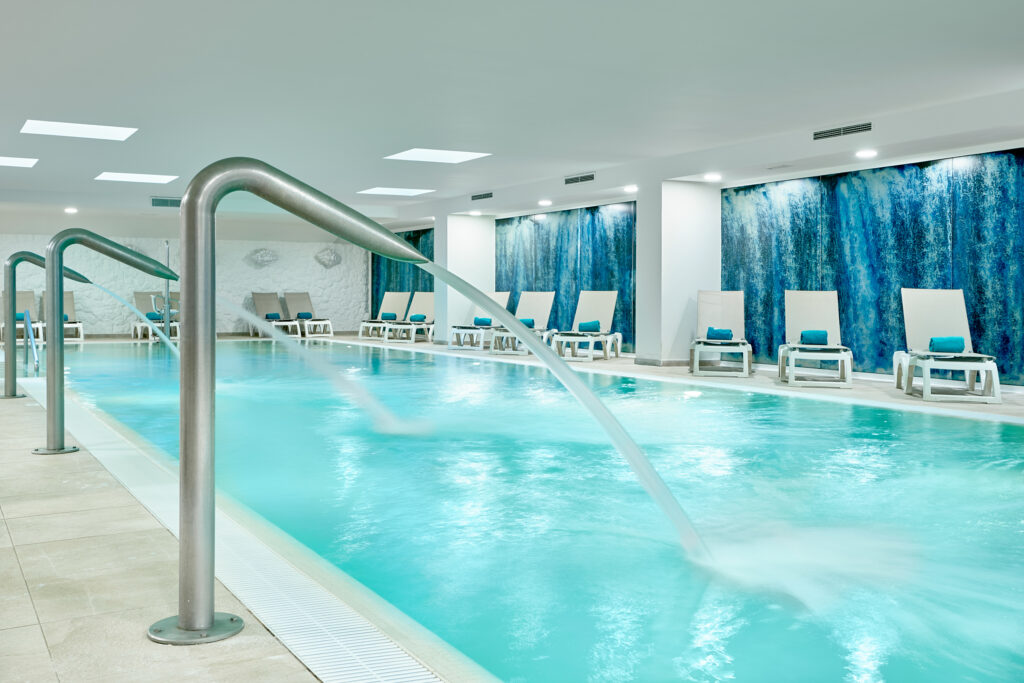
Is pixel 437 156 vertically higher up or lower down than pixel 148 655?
higher up

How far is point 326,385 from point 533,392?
2.52 m

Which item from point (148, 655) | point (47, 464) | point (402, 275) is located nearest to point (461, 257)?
point (402, 275)

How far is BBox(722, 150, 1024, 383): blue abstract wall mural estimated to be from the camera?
988 cm

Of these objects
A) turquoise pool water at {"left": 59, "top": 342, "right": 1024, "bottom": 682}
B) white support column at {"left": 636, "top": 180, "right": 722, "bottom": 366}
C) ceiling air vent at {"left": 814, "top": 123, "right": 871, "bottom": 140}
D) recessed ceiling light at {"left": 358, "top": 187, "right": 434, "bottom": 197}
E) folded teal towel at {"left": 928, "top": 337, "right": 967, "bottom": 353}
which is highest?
recessed ceiling light at {"left": 358, "top": 187, "right": 434, "bottom": 197}

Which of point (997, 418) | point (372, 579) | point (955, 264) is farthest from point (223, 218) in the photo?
point (372, 579)

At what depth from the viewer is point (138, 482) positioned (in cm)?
371

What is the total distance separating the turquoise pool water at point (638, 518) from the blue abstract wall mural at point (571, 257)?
24.2 feet

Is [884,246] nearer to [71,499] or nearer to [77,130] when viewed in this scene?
[77,130]

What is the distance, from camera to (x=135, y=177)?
15055 millimetres

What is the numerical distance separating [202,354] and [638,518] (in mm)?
2607

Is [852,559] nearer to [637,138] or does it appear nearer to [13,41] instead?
[13,41]

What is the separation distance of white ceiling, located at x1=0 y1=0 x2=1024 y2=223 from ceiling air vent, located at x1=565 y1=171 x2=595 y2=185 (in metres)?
1.56

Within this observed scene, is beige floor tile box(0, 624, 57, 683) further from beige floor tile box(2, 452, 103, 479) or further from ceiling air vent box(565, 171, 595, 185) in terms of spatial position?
ceiling air vent box(565, 171, 595, 185)

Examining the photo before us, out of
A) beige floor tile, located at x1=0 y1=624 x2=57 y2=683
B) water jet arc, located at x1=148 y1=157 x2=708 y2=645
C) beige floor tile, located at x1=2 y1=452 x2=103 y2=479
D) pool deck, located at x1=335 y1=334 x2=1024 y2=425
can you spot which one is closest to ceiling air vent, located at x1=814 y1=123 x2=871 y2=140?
pool deck, located at x1=335 y1=334 x2=1024 y2=425
